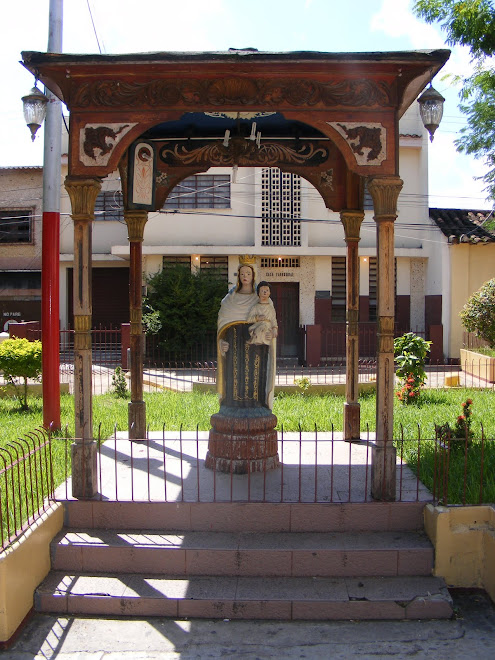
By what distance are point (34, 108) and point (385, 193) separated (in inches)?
149

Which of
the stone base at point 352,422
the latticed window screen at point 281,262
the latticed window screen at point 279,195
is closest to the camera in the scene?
the stone base at point 352,422

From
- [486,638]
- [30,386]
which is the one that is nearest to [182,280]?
[30,386]

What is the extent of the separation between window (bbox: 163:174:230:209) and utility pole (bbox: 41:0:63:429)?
11244mm

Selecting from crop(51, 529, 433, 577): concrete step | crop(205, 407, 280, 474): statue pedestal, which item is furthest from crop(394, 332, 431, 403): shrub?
crop(51, 529, 433, 577): concrete step

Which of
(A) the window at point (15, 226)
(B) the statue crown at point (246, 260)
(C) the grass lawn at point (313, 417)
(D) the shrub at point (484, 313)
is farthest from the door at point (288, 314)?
(B) the statue crown at point (246, 260)

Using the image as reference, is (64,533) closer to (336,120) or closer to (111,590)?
(111,590)

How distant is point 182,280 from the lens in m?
19.2

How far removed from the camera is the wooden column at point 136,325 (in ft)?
26.2

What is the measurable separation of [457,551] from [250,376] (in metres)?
2.66

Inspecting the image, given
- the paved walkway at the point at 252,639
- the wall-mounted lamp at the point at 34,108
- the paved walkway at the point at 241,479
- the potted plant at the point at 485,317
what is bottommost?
the paved walkway at the point at 252,639

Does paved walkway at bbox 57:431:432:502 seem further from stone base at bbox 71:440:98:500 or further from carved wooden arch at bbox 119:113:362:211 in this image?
carved wooden arch at bbox 119:113:362:211

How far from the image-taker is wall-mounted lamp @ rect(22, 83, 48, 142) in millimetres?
6484

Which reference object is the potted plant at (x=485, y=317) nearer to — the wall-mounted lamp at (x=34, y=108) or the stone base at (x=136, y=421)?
the stone base at (x=136, y=421)

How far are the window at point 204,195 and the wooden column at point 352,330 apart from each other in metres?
12.9
